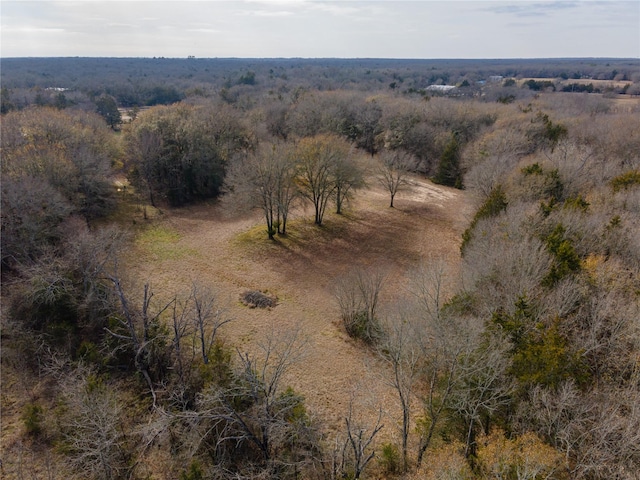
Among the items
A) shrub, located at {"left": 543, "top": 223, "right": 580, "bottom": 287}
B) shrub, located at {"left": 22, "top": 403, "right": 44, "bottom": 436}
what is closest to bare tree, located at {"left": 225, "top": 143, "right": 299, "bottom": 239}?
shrub, located at {"left": 22, "top": 403, "right": 44, "bottom": 436}

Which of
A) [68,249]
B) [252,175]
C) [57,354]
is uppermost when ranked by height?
[252,175]

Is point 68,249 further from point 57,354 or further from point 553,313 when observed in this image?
point 553,313

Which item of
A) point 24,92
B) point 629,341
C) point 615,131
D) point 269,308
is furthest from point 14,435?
point 24,92

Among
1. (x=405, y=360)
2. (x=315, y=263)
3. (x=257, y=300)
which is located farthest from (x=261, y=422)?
(x=315, y=263)

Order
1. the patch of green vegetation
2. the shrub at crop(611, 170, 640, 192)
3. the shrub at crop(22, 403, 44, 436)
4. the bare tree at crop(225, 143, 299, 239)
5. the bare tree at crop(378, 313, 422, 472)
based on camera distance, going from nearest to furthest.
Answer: the bare tree at crop(378, 313, 422, 472)
the shrub at crop(22, 403, 44, 436)
the shrub at crop(611, 170, 640, 192)
the patch of green vegetation
the bare tree at crop(225, 143, 299, 239)

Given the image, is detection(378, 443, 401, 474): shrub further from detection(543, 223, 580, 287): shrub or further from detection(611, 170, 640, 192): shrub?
detection(611, 170, 640, 192): shrub

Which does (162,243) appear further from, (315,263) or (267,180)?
(315,263)

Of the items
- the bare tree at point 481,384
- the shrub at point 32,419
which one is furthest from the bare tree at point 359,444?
the shrub at point 32,419
